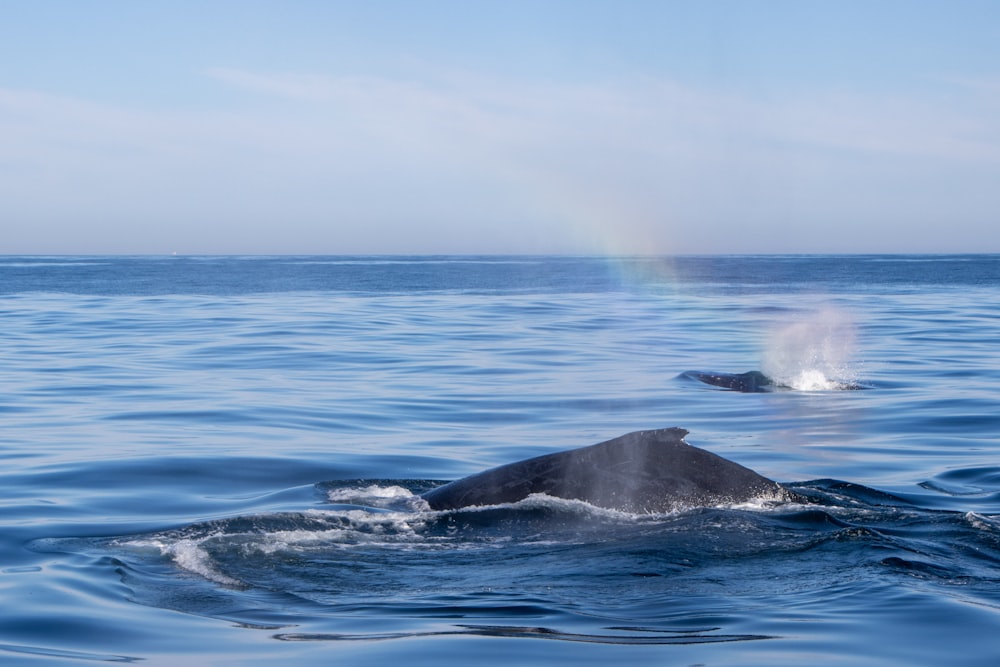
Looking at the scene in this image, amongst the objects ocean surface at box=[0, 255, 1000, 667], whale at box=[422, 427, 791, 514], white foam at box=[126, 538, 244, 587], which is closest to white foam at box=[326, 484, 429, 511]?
ocean surface at box=[0, 255, 1000, 667]

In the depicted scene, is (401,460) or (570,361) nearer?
(401,460)

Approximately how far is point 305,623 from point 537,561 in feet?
5.46

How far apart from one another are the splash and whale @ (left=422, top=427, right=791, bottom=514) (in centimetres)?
996

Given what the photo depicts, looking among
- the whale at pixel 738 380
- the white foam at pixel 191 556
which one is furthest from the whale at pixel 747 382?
the white foam at pixel 191 556

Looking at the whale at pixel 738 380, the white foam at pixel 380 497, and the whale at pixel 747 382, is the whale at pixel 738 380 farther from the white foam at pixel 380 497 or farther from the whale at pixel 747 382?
the white foam at pixel 380 497

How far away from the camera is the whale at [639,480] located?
8.45 m

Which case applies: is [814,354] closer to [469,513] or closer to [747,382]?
[747,382]

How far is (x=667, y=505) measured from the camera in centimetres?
838

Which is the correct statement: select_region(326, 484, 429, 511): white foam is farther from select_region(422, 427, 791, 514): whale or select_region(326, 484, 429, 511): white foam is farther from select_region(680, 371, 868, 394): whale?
select_region(680, 371, 868, 394): whale

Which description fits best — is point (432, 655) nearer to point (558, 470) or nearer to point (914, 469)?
point (558, 470)

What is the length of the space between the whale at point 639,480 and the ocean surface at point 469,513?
0.14m

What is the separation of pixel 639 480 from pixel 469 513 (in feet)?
3.88

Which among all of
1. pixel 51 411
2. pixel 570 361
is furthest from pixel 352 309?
pixel 51 411

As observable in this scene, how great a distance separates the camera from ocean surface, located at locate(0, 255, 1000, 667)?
19.1 feet
